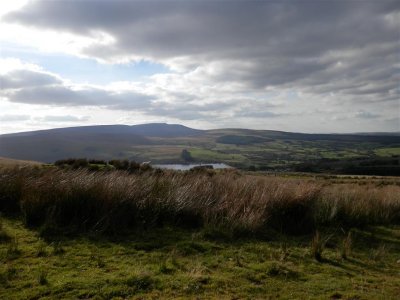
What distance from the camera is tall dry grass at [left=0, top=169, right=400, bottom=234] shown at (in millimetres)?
7086

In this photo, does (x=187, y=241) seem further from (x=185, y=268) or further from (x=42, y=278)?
(x=42, y=278)

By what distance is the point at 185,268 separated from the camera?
16.5ft

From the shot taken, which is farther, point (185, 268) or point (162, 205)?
point (162, 205)

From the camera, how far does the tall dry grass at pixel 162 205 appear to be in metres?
7.09

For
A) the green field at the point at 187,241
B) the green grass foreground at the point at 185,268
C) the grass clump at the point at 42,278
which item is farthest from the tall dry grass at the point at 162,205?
the grass clump at the point at 42,278

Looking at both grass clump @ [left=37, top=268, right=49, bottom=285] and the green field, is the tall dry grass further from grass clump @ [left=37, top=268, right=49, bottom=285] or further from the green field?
grass clump @ [left=37, top=268, right=49, bottom=285]

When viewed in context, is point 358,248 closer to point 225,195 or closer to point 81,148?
point 225,195

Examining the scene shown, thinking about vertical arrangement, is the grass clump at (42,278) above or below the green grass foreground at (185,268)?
above

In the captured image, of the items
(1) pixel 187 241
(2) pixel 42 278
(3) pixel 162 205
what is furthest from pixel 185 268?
(3) pixel 162 205

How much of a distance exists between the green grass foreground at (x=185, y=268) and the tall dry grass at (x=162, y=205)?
0.52 m

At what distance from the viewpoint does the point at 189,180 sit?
10266 millimetres

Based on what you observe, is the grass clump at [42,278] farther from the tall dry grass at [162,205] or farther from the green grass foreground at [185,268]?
the tall dry grass at [162,205]

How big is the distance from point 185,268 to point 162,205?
2.81 metres

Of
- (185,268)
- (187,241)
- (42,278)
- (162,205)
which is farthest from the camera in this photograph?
(162,205)
